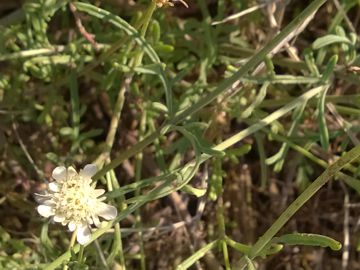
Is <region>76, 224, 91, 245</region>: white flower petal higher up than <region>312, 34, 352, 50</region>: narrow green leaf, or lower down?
lower down

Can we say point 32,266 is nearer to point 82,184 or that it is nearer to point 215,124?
point 82,184

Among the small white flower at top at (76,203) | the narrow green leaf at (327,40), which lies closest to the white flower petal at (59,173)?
the small white flower at top at (76,203)

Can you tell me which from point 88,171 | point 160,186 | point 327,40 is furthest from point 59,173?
point 327,40

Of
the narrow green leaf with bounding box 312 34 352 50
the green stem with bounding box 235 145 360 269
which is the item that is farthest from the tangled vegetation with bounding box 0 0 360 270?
the green stem with bounding box 235 145 360 269

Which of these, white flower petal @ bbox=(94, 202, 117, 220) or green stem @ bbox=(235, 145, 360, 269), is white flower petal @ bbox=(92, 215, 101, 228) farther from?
green stem @ bbox=(235, 145, 360, 269)

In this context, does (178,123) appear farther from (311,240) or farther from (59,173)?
(311,240)

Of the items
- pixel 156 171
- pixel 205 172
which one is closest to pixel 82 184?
pixel 205 172

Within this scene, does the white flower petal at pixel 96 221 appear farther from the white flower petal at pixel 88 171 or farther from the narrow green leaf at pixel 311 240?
the narrow green leaf at pixel 311 240
